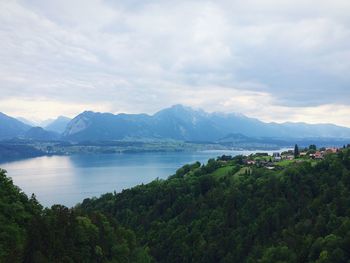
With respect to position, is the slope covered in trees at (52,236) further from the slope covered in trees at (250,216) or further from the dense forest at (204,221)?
the slope covered in trees at (250,216)

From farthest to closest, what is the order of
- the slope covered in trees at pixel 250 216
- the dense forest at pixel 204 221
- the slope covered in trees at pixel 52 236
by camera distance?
the slope covered in trees at pixel 250 216 → the dense forest at pixel 204 221 → the slope covered in trees at pixel 52 236

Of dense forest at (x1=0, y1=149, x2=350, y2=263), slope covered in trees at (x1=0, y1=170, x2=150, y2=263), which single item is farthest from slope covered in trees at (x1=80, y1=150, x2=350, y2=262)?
slope covered in trees at (x1=0, y1=170, x2=150, y2=263)

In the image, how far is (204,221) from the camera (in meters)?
70.0

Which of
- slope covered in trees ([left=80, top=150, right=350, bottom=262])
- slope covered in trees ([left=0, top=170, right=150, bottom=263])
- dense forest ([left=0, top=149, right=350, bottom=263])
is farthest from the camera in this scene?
slope covered in trees ([left=80, top=150, right=350, bottom=262])

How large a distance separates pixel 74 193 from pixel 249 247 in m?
94.6

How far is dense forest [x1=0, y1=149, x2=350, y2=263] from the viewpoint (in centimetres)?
3403

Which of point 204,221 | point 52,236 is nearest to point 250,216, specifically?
point 204,221

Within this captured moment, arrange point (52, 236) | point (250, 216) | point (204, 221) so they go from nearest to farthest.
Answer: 1. point (52, 236)
2. point (250, 216)
3. point (204, 221)

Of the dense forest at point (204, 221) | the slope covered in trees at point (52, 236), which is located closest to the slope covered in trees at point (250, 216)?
the dense forest at point (204, 221)

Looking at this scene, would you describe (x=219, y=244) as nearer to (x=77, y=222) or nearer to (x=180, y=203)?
(x=180, y=203)

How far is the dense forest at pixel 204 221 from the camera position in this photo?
112ft

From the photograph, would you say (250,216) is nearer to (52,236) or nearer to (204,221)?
(204,221)

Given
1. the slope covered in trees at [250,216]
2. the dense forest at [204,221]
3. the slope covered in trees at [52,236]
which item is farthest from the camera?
the slope covered in trees at [250,216]

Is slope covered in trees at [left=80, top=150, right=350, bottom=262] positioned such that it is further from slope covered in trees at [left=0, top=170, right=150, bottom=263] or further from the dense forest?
slope covered in trees at [left=0, top=170, right=150, bottom=263]
